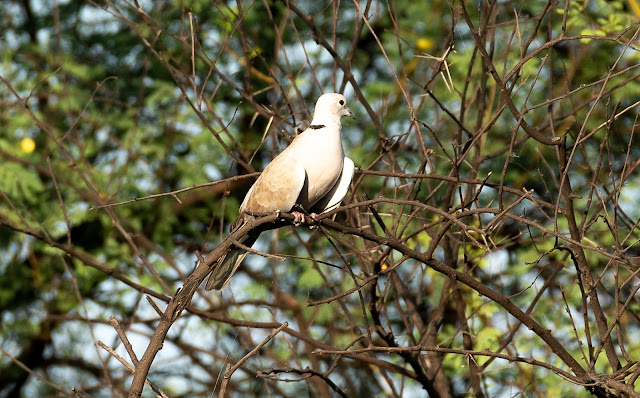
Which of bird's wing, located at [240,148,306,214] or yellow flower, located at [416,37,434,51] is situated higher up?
yellow flower, located at [416,37,434,51]

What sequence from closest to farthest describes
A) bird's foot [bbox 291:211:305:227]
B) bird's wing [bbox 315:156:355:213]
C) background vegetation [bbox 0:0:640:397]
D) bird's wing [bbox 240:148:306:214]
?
bird's foot [bbox 291:211:305:227]
bird's wing [bbox 240:148:306:214]
bird's wing [bbox 315:156:355:213]
background vegetation [bbox 0:0:640:397]

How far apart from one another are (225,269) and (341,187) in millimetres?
667

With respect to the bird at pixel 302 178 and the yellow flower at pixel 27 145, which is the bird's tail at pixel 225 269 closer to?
the bird at pixel 302 178

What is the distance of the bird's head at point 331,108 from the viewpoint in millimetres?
3969

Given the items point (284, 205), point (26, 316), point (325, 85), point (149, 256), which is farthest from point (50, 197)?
point (284, 205)

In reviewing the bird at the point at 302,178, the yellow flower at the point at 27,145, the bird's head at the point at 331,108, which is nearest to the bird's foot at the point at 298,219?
the bird at the point at 302,178

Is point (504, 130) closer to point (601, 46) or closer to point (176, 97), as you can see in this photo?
point (601, 46)

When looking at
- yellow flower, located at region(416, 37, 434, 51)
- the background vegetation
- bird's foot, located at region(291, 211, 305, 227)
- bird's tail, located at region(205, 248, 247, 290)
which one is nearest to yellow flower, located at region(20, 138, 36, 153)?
the background vegetation

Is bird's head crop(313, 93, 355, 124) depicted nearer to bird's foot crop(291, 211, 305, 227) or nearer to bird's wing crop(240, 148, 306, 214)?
bird's wing crop(240, 148, 306, 214)

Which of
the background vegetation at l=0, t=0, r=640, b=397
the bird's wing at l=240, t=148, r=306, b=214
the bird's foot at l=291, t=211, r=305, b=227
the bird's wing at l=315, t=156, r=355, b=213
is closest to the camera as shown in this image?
the bird's foot at l=291, t=211, r=305, b=227

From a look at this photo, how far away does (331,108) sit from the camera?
400 cm

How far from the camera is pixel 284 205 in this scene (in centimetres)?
379

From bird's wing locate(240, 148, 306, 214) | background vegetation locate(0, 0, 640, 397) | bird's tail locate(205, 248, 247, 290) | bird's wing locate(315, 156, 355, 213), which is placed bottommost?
bird's tail locate(205, 248, 247, 290)

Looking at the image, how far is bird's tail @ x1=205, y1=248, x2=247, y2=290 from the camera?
12.5ft
